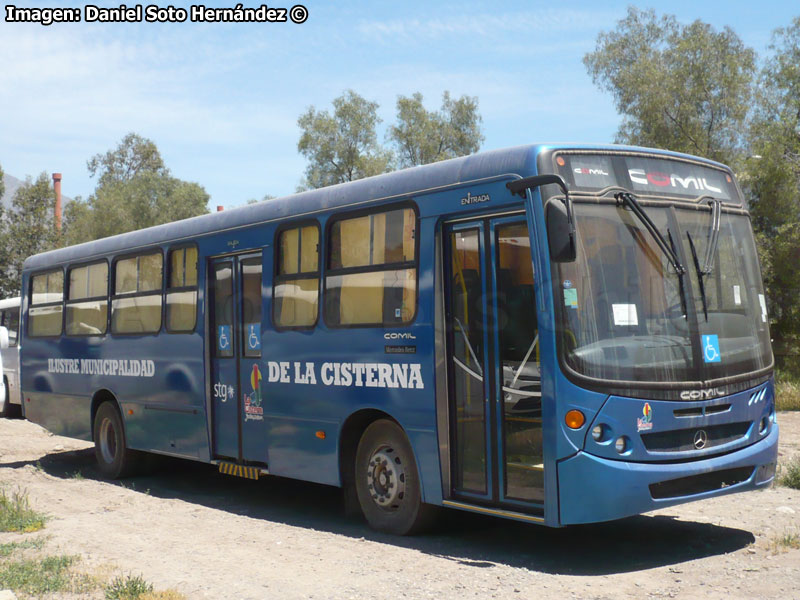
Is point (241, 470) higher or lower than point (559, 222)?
lower

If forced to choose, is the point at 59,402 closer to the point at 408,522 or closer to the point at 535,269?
the point at 408,522

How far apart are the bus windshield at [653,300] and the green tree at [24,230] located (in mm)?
41335

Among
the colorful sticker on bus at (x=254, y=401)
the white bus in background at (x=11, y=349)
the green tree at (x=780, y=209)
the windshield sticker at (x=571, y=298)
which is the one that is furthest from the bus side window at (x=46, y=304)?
the green tree at (x=780, y=209)

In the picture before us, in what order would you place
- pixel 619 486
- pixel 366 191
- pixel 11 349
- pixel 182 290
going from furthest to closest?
pixel 11 349 → pixel 182 290 → pixel 366 191 → pixel 619 486

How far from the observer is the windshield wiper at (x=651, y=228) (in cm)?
716

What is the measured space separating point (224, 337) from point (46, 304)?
5185 millimetres

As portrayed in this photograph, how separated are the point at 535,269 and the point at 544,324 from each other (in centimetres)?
40

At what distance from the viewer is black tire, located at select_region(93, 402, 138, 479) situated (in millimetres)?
12969

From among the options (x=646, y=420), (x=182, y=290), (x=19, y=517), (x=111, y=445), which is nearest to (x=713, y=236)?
(x=646, y=420)

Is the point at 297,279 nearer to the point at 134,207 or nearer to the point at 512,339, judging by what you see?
the point at 512,339

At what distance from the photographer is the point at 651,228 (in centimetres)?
717

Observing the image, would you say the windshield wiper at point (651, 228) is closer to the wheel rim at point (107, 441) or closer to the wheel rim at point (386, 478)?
the wheel rim at point (386, 478)

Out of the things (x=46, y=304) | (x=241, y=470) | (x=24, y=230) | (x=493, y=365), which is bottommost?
(x=241, y=470)

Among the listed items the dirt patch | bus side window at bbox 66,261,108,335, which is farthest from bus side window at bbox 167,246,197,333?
the dirt patch
